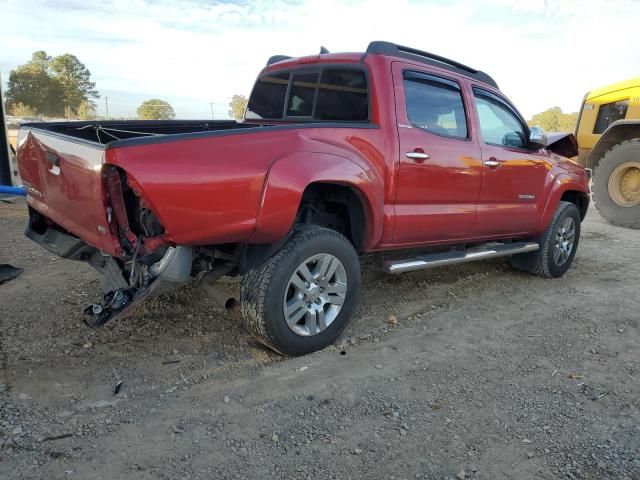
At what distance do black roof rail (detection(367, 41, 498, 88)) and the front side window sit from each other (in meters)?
0.18

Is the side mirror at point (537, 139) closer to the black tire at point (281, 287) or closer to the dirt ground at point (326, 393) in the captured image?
the dirt ground at point (326, 393)

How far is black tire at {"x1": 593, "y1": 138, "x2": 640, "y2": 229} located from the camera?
8.51 m

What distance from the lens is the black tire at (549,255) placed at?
5.36m

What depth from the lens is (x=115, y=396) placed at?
2836mm

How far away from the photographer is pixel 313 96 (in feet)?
13.7

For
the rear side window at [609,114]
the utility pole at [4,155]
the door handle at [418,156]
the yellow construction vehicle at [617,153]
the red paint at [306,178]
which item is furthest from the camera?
the utility pole at [4,155]

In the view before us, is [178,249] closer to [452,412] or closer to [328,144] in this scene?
[328,144]

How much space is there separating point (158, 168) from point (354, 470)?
5.70ft

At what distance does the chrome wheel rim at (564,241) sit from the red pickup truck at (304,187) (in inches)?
13.2

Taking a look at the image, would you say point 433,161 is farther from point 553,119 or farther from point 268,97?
point 553,119

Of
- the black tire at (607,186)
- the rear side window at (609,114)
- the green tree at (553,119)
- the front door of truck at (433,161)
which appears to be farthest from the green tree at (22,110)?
the front door of truck at (433,161)

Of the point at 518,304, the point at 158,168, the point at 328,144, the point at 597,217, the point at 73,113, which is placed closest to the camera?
the point at 158,168

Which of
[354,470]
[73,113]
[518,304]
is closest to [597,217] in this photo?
[518,304]

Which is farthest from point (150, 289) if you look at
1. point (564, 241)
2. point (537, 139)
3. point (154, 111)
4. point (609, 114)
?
point (154, 111)
